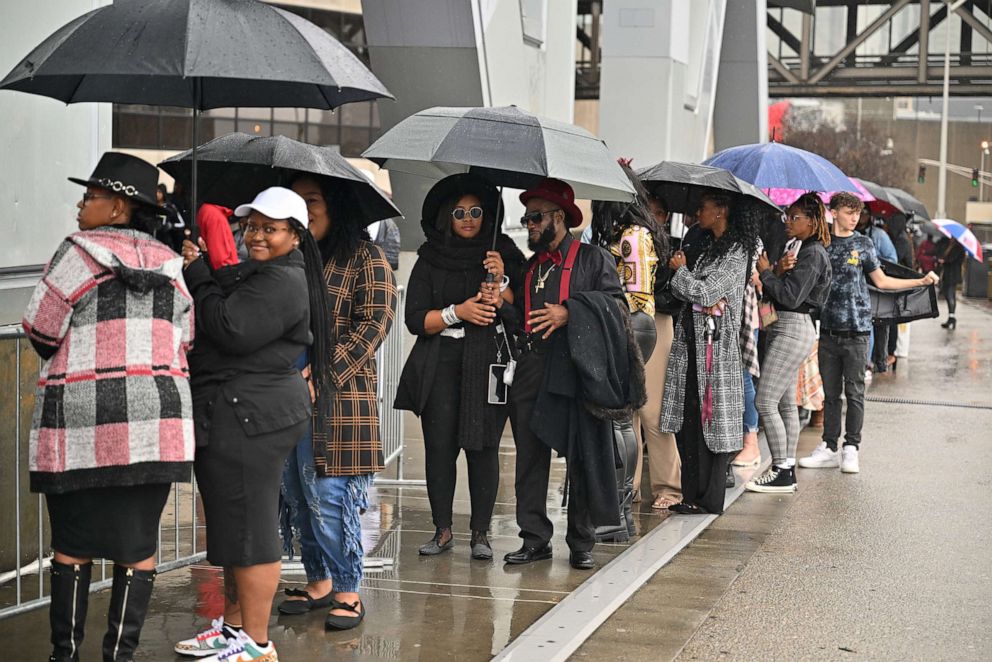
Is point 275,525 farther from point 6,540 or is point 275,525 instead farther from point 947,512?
point 947,512

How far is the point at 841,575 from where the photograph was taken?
23.3 ft

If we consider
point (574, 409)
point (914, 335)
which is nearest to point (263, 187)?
point (574, 409)

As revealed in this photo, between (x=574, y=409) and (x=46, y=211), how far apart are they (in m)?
2.76

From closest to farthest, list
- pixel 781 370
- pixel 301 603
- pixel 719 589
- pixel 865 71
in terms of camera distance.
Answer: pixel 301 603
pixel 719 589
pixel 781 370
pixel 865 71

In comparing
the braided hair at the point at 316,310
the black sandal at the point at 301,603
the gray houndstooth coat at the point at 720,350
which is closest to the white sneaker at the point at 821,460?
the gray houndstooth coat at the point at 720,350

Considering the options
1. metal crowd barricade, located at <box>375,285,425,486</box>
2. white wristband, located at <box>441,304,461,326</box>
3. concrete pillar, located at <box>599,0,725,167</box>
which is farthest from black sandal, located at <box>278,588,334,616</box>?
concrete pillar, located at <box>599,0,725,167</box>

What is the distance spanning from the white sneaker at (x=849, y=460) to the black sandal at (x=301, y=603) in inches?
206

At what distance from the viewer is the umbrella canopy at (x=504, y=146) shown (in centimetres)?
635

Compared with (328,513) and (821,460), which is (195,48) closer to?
(328,513)

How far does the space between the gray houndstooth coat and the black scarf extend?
1639 millimetres

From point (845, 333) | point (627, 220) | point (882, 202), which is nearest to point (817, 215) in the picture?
point (845, 333)

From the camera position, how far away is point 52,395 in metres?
4.48

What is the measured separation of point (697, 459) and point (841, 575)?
62.4 inches

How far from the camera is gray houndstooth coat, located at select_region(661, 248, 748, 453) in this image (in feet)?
26.9
